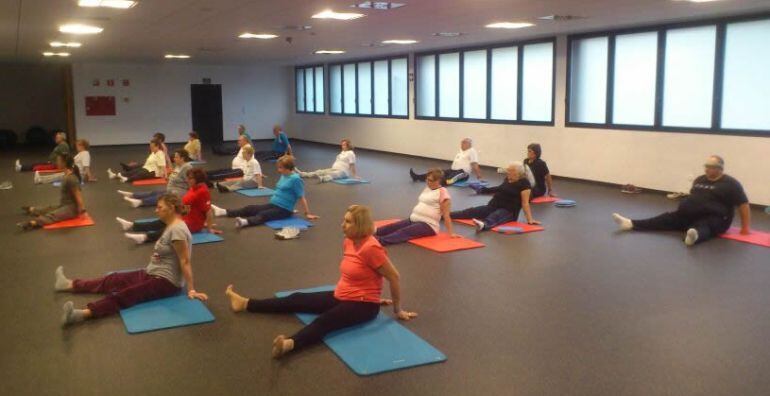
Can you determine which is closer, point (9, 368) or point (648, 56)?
point (9, 368)

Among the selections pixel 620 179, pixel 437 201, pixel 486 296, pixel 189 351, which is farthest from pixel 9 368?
pixel 620 179

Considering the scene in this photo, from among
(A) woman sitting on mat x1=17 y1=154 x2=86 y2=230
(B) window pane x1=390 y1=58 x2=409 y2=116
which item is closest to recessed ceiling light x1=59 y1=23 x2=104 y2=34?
(A) woman sitting on mat x1=17 y1=154 x2=86 y2=230

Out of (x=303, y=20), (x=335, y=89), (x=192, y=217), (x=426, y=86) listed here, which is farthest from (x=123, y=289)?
(x=335, y=89)

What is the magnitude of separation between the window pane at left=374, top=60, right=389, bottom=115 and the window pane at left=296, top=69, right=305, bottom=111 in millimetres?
5064

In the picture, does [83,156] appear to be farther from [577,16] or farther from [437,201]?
[577,16]

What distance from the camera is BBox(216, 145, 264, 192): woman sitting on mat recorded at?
1078cm

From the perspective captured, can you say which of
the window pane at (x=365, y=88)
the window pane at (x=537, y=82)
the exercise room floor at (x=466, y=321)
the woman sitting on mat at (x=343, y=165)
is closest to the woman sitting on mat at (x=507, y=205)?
the exercise room floor at (x=466, y=321)

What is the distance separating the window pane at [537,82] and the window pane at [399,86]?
4.35m

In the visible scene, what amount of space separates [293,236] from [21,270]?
2.65 m

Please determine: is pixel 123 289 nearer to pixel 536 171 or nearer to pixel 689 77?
pixel 536 171

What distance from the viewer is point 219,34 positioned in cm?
1175

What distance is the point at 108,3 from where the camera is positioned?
788 cm

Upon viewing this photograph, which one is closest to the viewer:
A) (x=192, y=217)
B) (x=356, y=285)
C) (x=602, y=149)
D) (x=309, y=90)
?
(x=356, y=285)

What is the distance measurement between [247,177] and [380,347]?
756cm
